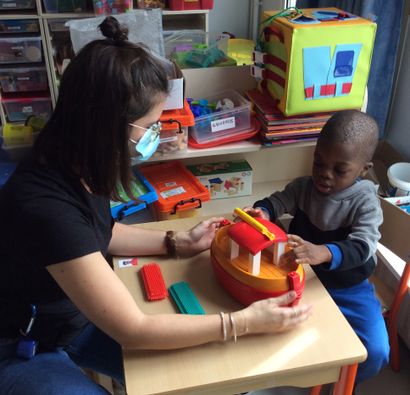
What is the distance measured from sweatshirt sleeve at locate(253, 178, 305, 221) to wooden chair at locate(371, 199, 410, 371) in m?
0.29

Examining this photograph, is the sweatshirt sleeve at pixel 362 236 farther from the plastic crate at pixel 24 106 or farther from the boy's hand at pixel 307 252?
the plastic crate at pixel 24 106

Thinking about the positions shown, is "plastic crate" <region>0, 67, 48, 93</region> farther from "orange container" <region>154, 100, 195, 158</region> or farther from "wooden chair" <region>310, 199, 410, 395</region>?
"wooden chair" <region>310, 199, 410, 395</region>

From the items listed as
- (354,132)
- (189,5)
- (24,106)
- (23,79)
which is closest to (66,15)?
(23,79)

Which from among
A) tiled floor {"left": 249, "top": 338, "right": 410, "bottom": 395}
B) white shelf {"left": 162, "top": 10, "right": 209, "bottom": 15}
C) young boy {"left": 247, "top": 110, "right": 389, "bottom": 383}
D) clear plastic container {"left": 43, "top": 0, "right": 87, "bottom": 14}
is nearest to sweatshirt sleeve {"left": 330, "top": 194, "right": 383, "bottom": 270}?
young boy {"left": 247, "top": 110, "right": 389, "bottom": 383}

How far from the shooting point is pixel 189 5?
2889 mm

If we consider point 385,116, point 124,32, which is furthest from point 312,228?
point 385,116

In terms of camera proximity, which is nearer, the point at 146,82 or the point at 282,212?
the point at 146,82

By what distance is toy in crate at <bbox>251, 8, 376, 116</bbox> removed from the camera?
1384mm

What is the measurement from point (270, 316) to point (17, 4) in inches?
102

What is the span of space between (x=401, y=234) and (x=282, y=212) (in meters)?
0.37

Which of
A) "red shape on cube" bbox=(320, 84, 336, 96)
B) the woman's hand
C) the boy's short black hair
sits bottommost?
the woman's hand

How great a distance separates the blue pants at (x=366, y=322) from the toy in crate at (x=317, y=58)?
61cm

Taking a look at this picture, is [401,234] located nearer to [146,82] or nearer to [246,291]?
[246,291]

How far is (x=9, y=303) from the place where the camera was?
1041mm
